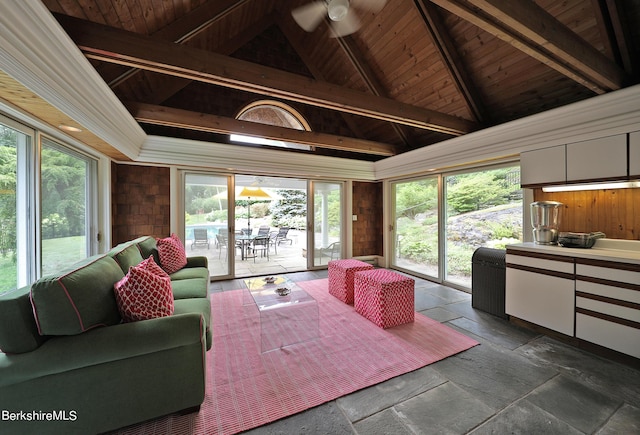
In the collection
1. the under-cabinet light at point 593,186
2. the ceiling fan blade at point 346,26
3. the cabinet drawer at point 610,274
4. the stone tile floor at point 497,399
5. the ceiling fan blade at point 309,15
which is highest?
the ceiling fan blade at point 309,15

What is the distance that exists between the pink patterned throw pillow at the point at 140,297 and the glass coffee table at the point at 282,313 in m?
0.90

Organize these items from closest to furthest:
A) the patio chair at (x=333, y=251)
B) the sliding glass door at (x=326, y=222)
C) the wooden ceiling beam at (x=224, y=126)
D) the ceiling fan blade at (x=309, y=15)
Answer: the wooden ceiling beam at (x=224, y=126) → the ceiling fan blade at (x=309, y=15) → the sliding glass door at (x=326, y=222) → the patio chair at (x=333, y=251)

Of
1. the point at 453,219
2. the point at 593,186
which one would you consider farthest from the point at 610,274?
the point at 453,219

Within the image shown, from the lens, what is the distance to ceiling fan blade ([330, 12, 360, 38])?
13.3 feet

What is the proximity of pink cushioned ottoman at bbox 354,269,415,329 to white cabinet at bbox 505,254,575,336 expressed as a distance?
3.83 ft

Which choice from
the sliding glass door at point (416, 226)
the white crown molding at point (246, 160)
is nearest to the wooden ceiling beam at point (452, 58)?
the sliding glass door at point (416, 226)

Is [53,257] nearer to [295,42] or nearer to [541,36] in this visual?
[541,36]

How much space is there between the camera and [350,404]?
170 centimetres

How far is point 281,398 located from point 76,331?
132cm

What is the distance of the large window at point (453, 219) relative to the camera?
12.1 feet

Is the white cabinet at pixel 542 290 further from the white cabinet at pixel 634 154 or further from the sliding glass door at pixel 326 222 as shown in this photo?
the sliding glass door at pixel 326 222

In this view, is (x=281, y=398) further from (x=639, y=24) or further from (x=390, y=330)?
(x=639, y=24)

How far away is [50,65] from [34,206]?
1.43m

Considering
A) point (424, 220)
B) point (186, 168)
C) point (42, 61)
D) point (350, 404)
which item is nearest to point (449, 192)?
point (424, 220)
